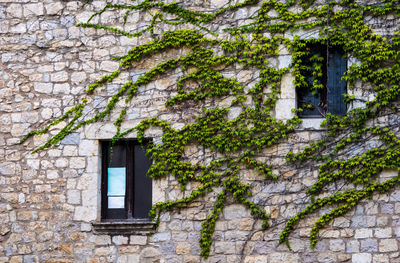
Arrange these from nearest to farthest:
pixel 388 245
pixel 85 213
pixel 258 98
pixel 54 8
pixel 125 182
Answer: pixel 388 245 → pixel 258 98 → pixel 85 213 → pixel 125 182 → pixel 54 8

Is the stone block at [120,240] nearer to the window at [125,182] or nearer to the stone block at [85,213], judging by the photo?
the window at [125,182]

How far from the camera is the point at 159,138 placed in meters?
6.89

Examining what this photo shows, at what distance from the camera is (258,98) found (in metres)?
6.74

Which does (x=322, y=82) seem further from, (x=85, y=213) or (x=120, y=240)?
(x=85, y=213)

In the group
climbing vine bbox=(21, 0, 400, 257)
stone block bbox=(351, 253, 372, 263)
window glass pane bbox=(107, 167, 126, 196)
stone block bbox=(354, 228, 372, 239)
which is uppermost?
climbing vine bbox=(21, 0, 400, 257)

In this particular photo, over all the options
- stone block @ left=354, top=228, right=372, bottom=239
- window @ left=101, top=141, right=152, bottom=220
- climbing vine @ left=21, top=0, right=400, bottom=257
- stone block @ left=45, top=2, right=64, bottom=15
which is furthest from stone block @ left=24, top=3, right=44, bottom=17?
stone block @ left=354, top=228, right=372, bottom=239

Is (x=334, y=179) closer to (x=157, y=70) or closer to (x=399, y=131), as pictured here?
(x=399, y=131)

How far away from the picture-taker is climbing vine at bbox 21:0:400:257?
646 cm

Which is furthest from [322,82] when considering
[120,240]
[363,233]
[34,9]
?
[34,9]

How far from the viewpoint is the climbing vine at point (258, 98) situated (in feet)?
21.2

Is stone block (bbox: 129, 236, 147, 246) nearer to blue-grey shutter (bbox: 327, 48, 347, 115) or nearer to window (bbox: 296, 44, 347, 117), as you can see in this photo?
window (bbox: 296, 44, 347, 117)

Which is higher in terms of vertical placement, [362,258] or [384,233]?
[384,233]

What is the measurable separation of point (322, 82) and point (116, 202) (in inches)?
123

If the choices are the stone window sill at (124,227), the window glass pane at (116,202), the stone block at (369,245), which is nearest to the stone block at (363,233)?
the stone block at (369,245)
